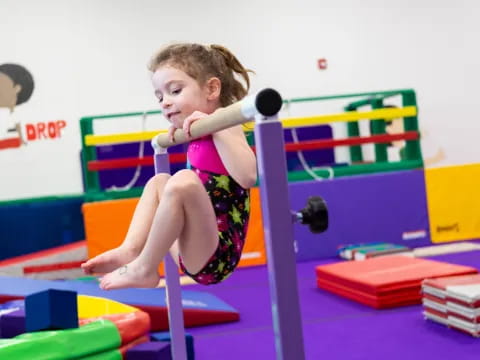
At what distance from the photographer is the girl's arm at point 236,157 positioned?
176 cm

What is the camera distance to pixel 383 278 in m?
3.41

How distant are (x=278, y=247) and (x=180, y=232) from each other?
55cm

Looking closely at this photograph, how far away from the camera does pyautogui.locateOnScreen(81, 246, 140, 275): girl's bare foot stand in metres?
1.81

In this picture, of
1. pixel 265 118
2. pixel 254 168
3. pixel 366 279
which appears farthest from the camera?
pixel 366 279

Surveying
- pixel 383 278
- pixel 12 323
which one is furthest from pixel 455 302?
pixel 12 323

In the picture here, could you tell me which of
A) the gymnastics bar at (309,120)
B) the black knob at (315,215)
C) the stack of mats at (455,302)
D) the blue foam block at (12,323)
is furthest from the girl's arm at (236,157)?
the gymnastics bar at (309,120)

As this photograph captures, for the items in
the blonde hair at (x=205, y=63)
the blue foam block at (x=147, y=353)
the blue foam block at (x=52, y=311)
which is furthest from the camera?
the blue foam block at (x=147, y=353)

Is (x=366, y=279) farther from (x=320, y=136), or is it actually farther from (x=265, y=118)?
(x=320, y=136)

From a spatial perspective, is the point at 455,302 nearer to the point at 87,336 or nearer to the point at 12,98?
the point at 87,336

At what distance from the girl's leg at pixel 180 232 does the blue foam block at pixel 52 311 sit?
35cm

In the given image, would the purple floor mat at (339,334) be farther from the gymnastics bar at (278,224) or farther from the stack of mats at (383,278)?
the gymnastics bar at (278,224)

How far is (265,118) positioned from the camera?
48.9 inches

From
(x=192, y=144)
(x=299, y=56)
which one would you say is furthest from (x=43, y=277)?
(x=299, y=56)

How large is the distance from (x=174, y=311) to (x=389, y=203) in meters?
3.10
